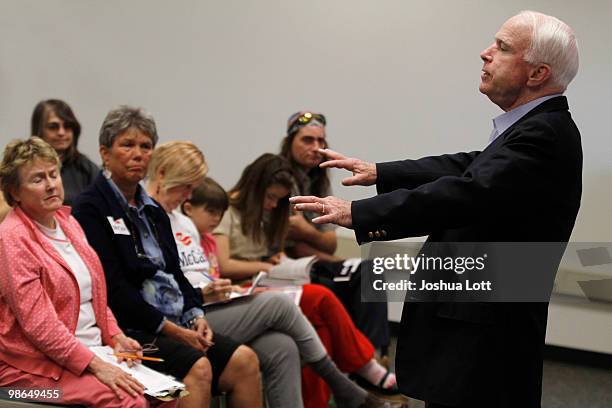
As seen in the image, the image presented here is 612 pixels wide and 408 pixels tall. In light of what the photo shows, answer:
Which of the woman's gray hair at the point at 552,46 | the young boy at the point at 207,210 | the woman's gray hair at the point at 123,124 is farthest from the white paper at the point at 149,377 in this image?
the woman's gray hair at the point at 552,46

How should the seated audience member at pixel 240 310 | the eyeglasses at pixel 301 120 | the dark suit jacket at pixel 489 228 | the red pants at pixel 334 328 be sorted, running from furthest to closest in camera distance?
the eyeglasses at pixel 301 120, the red pants at pixel 334 328, the seated audience member at pixel 240 310, the dark suit jacket at pixel 489 228

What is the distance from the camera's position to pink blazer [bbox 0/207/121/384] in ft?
7.84

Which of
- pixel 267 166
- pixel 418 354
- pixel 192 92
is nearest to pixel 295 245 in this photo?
pixel 267 166

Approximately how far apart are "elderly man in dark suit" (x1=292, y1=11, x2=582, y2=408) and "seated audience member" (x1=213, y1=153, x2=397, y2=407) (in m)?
1.80

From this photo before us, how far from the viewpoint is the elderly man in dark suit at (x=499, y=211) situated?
1.76m

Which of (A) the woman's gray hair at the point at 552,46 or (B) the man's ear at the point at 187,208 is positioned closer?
(A) the woman's gray hair at the point at 552,46

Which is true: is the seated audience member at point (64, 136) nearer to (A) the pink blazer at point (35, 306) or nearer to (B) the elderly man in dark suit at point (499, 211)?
(A) the pink blazer at point (35, 306)

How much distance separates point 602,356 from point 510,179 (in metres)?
2.97

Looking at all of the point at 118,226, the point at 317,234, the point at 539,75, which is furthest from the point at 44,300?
the point at 317,234

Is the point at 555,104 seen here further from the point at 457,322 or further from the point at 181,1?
the point at 181,1

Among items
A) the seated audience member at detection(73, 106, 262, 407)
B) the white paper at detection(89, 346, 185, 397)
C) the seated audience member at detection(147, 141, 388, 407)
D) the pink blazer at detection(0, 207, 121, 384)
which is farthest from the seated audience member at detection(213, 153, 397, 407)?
the pink blazer at detection(0, 207, 121, 384)

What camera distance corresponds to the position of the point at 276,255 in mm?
3975

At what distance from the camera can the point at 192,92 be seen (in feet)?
17.2

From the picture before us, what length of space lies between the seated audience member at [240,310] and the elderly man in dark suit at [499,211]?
4.32ft
